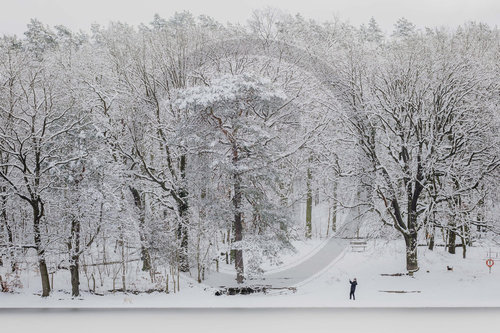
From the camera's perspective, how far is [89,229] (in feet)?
30.4

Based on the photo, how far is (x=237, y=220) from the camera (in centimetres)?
988

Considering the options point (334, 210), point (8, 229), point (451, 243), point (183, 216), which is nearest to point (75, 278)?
point (8, 229)

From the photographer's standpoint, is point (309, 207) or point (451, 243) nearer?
point (451, 243)

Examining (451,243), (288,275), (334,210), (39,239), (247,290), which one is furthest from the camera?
(334,210)

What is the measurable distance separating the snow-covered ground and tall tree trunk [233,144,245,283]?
77 cm

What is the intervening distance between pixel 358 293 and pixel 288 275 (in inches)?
66.9

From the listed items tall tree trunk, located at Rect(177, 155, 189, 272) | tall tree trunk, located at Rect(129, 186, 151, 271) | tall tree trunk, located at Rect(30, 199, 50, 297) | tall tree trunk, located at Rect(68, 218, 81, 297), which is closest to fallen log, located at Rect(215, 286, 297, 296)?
tall tree trunk, located at Rect(177, 155, 189, 272)

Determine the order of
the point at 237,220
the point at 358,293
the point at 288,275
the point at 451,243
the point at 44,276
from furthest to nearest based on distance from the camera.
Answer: the point at 451,243
the point at 237,220
the point at 288,275
the point at 44,276
the point at 358,293

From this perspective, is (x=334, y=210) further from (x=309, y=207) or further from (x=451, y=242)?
(x=451, y=242)

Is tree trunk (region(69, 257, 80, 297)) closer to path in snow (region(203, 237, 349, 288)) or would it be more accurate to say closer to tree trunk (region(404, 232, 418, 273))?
path in snow (region(203, 237, 349, 288))

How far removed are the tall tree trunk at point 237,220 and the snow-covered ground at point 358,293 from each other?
77 centimetres

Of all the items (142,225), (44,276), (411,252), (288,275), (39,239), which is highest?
(142,225)

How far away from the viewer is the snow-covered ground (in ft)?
27.2

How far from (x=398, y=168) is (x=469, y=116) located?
2113 mm
